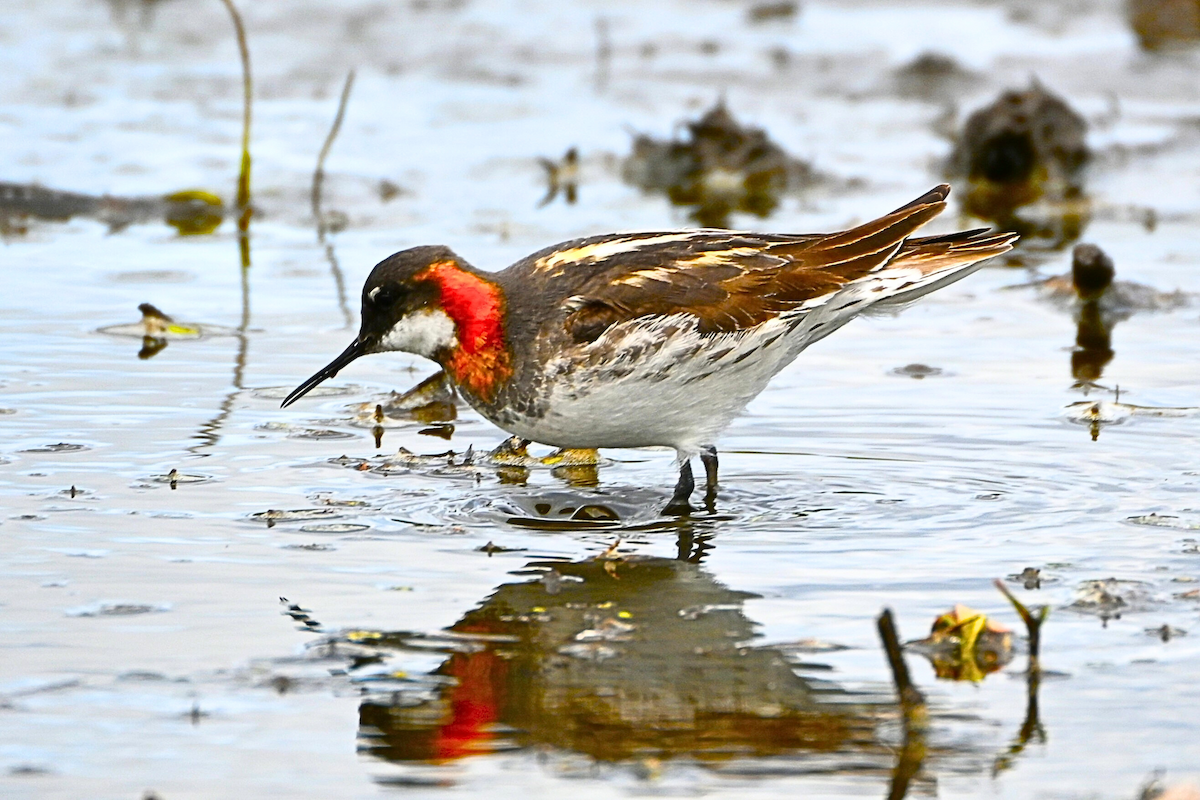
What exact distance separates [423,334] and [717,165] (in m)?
6.86

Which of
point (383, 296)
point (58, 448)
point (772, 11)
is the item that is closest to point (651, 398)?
point (383, 296)

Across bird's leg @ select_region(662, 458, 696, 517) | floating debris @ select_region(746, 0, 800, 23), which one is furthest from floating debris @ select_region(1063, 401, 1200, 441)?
floating debris @ select_region(746, 0, 800, 23)

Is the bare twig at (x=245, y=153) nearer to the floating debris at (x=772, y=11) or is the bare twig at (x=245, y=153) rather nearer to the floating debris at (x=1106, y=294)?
the floating debris at (x=1106, y=294)

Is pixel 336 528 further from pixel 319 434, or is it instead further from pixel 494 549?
pixel 319 434

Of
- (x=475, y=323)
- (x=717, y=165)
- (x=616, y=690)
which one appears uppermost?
(x=717, y=165)

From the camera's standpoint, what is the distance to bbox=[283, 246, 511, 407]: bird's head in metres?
7.24

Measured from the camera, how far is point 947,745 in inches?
189

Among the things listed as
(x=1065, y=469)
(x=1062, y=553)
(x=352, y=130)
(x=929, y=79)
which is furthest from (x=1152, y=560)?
(x=929, y=79)

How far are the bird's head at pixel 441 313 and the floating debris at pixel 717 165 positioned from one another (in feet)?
20.3

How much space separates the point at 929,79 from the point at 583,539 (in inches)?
472

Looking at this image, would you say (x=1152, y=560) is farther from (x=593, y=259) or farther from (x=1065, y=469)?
(x=593, y=259)

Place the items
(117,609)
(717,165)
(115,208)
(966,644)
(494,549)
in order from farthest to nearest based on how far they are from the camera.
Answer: (717,165) < (115,208) < (494,549) < (117,609) < (966,644)

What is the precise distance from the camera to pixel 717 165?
13.9 meters

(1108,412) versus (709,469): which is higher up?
(1108,412)
